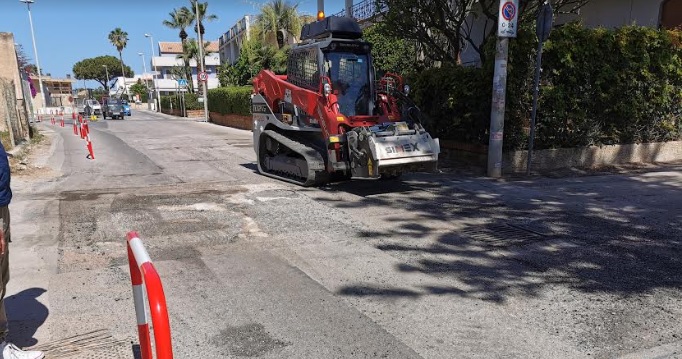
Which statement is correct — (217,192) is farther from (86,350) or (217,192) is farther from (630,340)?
(630,340)

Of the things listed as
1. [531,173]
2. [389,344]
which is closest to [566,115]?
[531,173]

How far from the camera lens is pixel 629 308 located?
3973mm

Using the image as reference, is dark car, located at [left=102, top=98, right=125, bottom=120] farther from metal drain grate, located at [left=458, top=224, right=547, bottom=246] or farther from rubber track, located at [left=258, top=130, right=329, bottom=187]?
metal drain grate, located at [left=458, top=224, right=547, bottom=246]

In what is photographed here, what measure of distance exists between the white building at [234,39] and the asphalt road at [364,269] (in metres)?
37.3

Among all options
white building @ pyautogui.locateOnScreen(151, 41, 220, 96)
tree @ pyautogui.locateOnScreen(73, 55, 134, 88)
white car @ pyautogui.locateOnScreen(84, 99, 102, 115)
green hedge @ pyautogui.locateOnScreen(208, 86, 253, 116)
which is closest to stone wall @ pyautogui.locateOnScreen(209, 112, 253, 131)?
green hedge @ pyautogui.locateOnScreen(208, 86, 253, 116)

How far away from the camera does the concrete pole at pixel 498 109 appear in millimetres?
9336

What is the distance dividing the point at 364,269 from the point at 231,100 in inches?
988

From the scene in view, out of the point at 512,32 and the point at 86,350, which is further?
the point at 512,32

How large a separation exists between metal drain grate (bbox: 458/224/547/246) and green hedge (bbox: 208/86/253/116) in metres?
19.6

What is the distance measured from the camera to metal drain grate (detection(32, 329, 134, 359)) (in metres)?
3.33

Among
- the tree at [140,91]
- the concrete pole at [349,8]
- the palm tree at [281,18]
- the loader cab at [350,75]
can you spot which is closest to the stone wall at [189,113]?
the palm tree at [281,18]

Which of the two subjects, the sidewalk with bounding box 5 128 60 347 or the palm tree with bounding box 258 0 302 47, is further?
the palm tree with bounding box 258 0 302 47

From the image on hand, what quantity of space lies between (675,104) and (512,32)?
5.15m

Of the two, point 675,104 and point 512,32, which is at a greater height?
point 512,32
